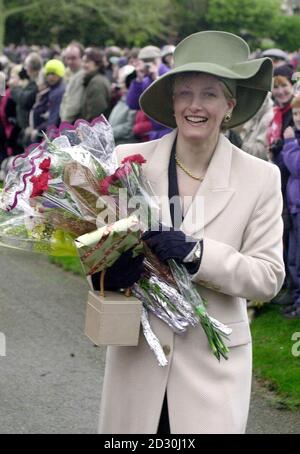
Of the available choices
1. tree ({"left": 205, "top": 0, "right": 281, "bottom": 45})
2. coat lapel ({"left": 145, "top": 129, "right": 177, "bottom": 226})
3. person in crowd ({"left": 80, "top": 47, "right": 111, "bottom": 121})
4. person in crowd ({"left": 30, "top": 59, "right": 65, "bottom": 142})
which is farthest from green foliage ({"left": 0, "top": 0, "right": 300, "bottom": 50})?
coat lapel ({"left": 145, "top": 129, "right": 177, "bottom": 226})

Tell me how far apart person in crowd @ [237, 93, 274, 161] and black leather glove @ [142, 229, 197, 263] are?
513cm

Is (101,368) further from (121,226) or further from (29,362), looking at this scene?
(121,226)

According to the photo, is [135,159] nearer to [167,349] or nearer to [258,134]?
[167,349]

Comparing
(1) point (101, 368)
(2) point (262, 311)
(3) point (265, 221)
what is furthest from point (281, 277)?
(2) point (262, 311)

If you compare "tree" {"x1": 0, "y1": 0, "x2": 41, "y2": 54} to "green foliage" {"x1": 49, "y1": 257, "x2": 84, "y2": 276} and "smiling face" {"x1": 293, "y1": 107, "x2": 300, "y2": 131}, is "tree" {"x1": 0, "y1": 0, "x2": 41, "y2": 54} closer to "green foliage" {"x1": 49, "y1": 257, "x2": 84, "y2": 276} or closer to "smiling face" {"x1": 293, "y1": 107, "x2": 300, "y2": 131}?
"green foliage" {"x1": 49, "y1": 257, "x2": 84, "y2": 276}

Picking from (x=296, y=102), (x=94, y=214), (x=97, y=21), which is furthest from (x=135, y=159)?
(x=97, y=21)

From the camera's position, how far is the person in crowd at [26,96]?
14.2m

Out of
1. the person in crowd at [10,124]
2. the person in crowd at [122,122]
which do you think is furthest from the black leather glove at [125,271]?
the person in crowd at [10,124]

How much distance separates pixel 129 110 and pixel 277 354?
4683 millimetres

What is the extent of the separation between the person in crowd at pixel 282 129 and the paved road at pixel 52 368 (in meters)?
1.75

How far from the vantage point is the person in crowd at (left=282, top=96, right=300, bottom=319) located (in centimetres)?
767

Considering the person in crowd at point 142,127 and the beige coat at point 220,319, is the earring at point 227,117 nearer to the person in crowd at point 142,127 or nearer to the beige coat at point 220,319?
the beige coat at point 220,319

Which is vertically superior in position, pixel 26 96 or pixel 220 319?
pixel 220 319

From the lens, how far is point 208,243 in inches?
131
